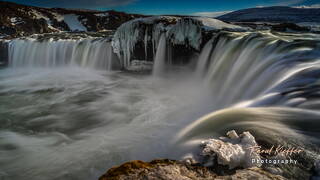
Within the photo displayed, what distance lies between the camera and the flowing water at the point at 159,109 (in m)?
2.96

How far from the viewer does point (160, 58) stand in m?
9.70

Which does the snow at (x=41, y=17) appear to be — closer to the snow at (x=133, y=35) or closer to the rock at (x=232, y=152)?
the snow at (x=133, y=35)

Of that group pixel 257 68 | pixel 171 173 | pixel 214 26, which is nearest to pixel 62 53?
pixel 214 26

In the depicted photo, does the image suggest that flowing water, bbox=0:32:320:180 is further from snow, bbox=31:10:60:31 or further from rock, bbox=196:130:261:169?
snow, bbox=31:10:60:31

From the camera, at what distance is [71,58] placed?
13.1m

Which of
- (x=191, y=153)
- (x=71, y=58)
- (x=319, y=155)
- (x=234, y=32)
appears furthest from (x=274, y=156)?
(x=71, y=58)

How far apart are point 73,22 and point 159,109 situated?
1095 inches

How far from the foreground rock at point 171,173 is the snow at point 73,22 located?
2882 cm

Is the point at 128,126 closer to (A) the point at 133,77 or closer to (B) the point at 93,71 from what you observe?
(A) the point at 133,77

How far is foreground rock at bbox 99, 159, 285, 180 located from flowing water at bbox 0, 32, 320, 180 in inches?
23.1

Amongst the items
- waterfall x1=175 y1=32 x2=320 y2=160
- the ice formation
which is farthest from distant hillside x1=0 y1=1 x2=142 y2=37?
waterfall x1=175 y1=32 x2=320 y2=160

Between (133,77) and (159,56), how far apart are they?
1438 millimetres

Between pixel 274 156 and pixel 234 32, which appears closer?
pixel 274 156

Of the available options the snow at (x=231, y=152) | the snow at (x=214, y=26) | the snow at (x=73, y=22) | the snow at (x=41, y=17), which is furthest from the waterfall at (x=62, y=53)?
the snow at (x=41, y=17)
